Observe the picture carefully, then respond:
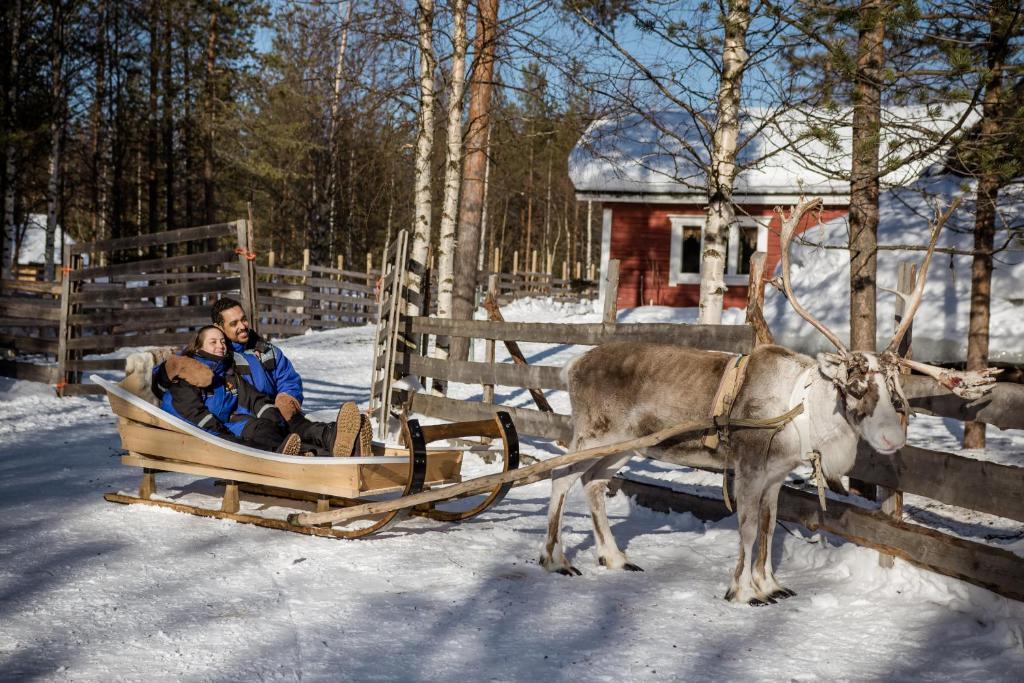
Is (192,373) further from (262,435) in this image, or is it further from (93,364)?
(93,364)

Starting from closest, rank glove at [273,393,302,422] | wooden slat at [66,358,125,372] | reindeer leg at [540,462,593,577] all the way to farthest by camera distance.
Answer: reindeer leg at [540,462,593,577], glove at [273,393,302,422], wooden slat at [66,358,125,372]

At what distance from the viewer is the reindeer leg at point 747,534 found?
15.7 feet

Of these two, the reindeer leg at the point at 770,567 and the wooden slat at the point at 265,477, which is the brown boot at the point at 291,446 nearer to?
the wooden slat at the point at 265,477

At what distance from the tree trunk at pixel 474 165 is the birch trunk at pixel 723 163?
3829 millimetres

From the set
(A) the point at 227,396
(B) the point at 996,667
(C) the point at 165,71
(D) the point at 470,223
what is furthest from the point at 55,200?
(B) the point at 996,667

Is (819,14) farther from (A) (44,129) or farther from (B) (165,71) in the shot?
(B) (165,71)

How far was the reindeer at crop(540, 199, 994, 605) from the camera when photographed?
4309 millimetres

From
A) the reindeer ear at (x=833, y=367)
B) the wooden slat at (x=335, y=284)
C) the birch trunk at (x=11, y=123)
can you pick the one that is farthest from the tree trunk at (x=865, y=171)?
the wooden slat at (x=335, y=284)

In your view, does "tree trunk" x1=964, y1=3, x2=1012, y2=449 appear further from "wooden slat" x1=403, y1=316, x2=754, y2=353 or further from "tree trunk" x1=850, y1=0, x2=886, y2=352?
"wooden slat" x1=403, y1=316, x2=754, y2=353

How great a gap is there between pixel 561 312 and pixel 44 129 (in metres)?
13.2

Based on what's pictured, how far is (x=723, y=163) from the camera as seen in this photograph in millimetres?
8594

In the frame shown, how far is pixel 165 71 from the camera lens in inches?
1059

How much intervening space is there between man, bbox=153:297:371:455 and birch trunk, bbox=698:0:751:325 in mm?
3762

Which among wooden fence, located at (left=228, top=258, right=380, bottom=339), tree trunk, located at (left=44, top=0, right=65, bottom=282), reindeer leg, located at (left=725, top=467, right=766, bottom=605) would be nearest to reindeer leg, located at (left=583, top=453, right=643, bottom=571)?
reindeer leg, located at (left=725, top=467, right=766, bottom=605)
